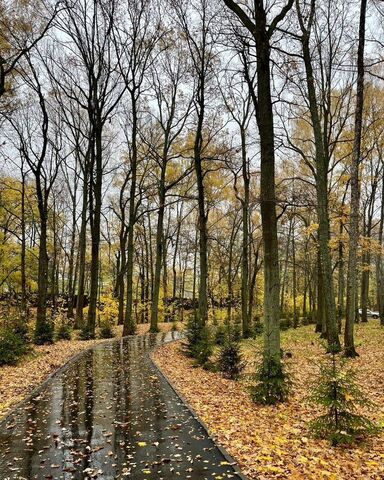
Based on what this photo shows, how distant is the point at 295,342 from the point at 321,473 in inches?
550

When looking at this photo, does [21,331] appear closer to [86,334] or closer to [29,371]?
[29,371]

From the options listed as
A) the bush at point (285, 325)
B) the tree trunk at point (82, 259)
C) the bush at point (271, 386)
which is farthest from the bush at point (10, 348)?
the bush at point (285, 325)

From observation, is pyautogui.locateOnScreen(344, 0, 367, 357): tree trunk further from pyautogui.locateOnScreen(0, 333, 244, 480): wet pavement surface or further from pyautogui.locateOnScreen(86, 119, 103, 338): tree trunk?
pyautogui.locateOnScreen(86, 119, 103, 338): tree trunk

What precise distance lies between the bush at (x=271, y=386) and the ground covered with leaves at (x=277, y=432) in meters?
0.15

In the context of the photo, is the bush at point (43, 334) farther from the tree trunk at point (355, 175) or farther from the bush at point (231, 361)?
the tree trunk at point (355, 175)

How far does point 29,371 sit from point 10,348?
4.96 feet

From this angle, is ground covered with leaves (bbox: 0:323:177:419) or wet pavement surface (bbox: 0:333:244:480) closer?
wet pavement surface (bbox: 0:333:244:480)

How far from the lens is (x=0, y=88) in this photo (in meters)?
12.6

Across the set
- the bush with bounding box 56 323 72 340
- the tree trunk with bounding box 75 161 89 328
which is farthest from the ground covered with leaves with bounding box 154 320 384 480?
the tree trunk with bounding box 75 161 89 328

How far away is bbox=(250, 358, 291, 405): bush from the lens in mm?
6902

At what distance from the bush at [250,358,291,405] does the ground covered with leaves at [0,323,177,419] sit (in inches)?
177

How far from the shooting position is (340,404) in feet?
16.0

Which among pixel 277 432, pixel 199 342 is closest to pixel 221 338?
pixel 199 342

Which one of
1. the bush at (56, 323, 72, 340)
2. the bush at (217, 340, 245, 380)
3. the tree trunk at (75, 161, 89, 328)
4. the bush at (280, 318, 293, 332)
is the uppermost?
the tree trunk at (75, 161, 89, 328)
